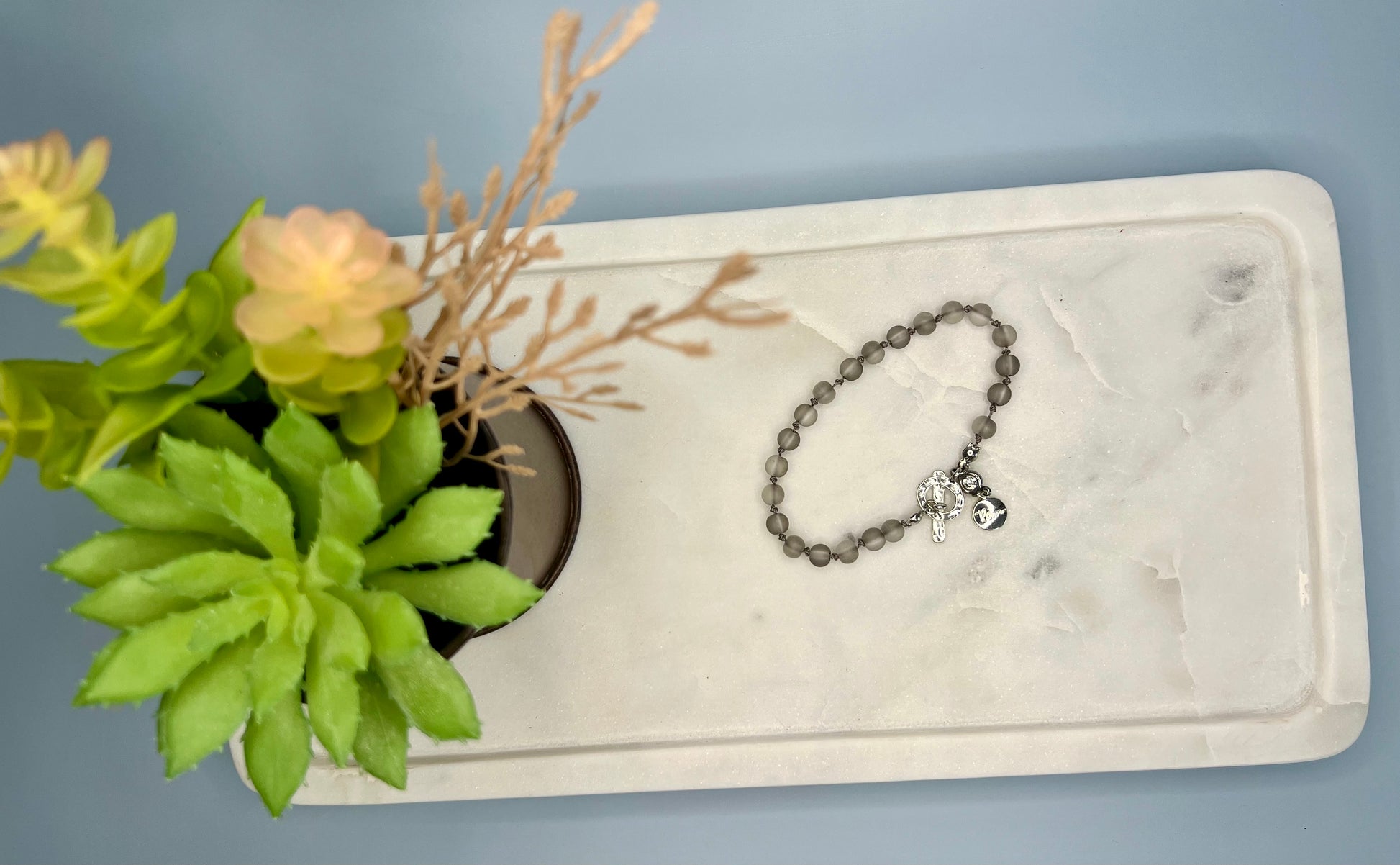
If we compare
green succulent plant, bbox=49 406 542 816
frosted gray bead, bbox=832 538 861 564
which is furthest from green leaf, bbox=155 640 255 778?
frosted gray bead, bbox=832 538 861 564

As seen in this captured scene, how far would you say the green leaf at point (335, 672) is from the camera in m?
0.37

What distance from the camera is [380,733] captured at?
16.0 inches

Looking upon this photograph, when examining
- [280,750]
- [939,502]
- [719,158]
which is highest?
[719,158]

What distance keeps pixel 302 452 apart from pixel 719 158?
1.33 ft

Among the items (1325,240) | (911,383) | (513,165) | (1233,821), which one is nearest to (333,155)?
(513,165)

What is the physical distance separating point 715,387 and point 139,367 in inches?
13.1

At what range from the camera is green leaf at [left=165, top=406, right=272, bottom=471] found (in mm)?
385

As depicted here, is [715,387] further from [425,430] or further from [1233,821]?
[1233,821]

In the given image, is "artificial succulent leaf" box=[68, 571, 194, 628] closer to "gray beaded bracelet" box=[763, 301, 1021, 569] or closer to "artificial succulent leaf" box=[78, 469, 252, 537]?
"artificial succulent leaf" box=[78, 469, 252, 537]

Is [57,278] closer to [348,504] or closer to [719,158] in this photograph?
[348,504]

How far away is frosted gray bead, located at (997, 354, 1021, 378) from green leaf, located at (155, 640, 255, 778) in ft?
1.45

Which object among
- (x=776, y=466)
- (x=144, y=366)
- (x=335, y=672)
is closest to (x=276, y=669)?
(x=335, y=672)

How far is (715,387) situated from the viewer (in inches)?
24.2

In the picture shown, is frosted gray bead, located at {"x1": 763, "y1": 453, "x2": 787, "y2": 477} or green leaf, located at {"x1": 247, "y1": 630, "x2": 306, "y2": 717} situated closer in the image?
green leaf, located at {"x1": 247, "y1": 630, "x2": 306, "y2": 717}
